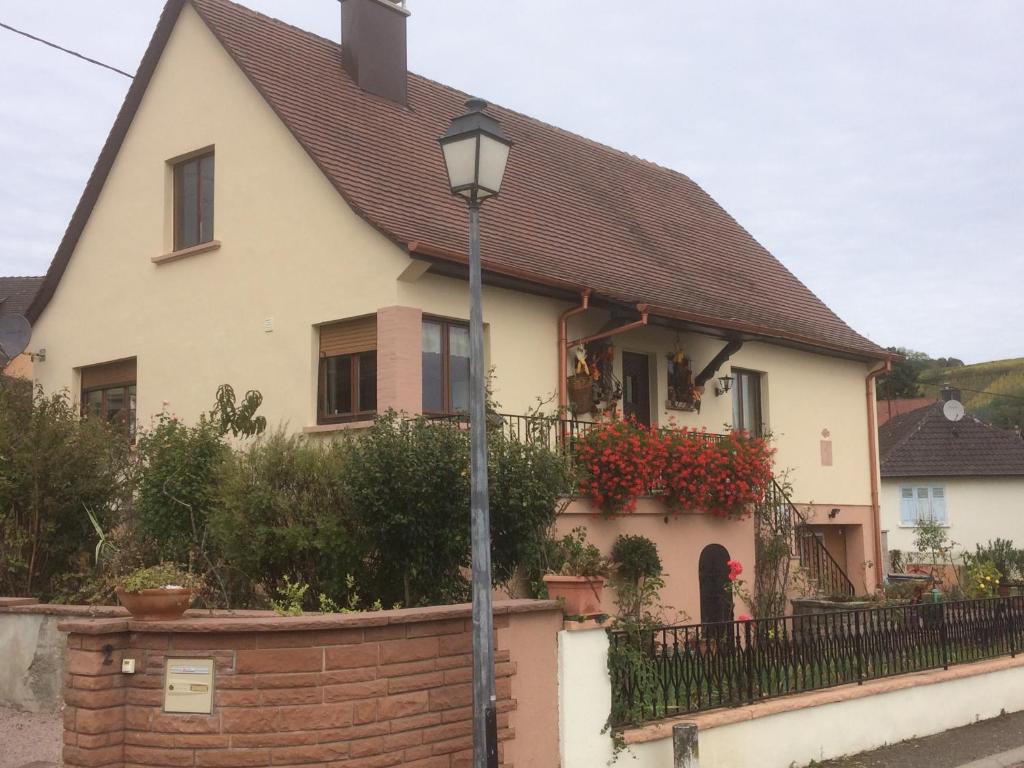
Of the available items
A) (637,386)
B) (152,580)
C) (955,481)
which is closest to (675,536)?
(637,386)

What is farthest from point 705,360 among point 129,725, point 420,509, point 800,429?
point 129,725

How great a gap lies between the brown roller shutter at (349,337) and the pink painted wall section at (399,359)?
0.35 m

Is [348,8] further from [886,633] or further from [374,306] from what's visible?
[886,633]

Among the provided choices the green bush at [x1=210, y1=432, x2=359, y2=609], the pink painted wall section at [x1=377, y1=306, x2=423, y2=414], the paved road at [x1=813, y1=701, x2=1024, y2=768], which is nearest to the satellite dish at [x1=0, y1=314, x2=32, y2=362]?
the pink painted wall section at [x1=377, y1=306, x2=423, y2=414]

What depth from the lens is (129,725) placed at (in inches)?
270

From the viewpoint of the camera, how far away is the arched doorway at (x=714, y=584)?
1404 centimetres

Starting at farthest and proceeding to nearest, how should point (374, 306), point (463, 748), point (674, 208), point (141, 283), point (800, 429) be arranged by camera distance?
point (674, 208), point (800, 429), point (141, 283), point (374, 306), point (463, 748)

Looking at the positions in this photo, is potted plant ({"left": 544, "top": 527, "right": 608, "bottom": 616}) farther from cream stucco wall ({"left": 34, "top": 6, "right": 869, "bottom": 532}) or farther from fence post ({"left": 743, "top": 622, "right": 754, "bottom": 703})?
cream stucco wall ({"left": 34, "top": 6, "right": 869, "bottom": 532})

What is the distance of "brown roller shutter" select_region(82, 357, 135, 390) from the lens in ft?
54.2

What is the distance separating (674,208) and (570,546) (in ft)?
37.3

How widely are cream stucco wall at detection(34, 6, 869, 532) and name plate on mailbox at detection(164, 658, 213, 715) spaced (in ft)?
22.0

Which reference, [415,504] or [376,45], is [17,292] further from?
[415,504]

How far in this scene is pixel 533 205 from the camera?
1697cm

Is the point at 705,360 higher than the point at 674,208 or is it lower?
lower
